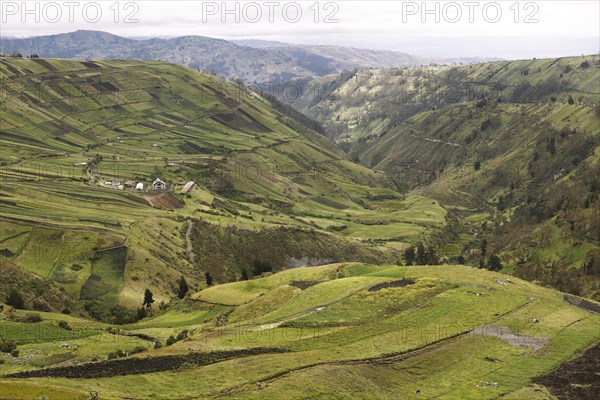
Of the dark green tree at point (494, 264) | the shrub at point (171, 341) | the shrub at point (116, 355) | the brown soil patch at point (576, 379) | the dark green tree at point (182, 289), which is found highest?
the shrub at point (116, 355)

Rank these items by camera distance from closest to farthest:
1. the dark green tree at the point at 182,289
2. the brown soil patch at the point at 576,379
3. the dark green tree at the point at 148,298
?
the brown soil patch at the point at 576,379
the dark green tree at the point at 148,298
the dark green tree at the point at 182,289

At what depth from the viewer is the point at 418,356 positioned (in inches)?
2761

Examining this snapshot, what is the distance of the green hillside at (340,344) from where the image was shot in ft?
182

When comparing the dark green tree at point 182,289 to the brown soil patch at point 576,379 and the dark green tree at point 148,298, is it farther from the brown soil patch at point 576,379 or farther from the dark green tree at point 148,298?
the brown soil patch at point 576,379

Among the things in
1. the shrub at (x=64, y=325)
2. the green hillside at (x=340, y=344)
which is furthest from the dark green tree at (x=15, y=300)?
the shrub at (x=64, y=325)

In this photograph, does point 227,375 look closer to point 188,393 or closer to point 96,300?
point 188,393

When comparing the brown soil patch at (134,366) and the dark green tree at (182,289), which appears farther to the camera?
the dark green tree at (182,289)

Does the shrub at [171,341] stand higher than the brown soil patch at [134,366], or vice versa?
the brown soil patch at [134,366]

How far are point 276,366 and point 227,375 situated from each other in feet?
18.4

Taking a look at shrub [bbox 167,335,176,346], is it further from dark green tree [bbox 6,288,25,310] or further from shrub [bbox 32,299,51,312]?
shrub [bbox 32,299,51,312]

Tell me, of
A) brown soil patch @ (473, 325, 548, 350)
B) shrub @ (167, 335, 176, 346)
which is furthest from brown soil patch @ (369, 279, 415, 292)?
shrub @ (167, 335, 176, 346)

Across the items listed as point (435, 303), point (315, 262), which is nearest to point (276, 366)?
point (435, 303)

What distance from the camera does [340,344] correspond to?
71500 mm

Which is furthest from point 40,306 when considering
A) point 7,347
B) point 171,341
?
point 171,341
